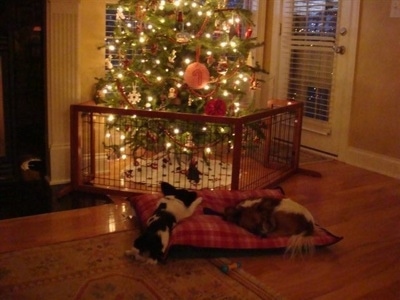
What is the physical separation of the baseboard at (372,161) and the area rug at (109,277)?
2.18 metres

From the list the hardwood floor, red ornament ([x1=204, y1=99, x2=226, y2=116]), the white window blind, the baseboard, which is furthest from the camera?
the white window blind

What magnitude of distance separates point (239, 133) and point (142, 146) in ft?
2.41

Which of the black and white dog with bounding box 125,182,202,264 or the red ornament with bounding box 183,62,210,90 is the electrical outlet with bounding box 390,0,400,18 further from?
the black and white dog with bounding box 125,182,202,264

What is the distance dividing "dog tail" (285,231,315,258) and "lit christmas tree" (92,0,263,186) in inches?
43.0

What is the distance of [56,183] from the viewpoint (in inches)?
138

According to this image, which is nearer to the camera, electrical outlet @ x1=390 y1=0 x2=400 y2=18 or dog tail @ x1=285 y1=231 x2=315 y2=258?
dog tail @ x1=285 y1=231 x2=315 y2=258

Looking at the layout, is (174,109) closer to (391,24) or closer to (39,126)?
(39,126)

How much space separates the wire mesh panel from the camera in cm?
325

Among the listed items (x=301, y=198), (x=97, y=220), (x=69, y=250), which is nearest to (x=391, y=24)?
(x=301, y=198)

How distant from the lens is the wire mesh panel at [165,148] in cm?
325

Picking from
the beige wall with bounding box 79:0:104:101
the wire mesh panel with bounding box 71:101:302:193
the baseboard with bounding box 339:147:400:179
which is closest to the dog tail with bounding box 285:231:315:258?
the wire mesh panel with bounding box 71:101:302:193

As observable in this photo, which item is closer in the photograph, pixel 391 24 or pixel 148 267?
pixel 148 267

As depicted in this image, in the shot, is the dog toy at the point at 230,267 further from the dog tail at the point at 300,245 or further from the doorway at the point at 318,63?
the doorway at the point at 318,63

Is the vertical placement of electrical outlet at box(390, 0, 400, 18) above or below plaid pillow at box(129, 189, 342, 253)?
above
